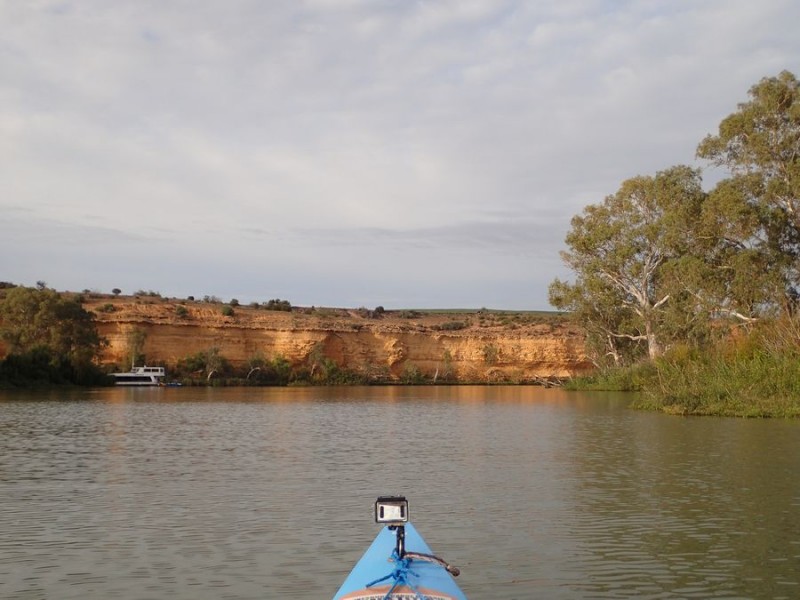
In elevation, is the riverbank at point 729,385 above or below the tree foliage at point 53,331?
below

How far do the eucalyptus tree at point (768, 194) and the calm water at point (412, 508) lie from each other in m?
10.8

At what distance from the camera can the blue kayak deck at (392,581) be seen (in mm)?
6274

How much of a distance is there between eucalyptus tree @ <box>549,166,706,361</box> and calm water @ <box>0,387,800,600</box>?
17.9 metres

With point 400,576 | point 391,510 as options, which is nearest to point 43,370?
point 391,510

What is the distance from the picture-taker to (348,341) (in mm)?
74938

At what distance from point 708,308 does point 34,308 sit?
45.8 meters

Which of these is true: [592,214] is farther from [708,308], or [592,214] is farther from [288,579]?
[288,579]

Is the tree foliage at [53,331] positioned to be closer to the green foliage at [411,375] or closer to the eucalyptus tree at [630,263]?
the green foliage at [411,375]

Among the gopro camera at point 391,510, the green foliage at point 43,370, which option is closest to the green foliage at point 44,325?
the green foliage at point 43,370

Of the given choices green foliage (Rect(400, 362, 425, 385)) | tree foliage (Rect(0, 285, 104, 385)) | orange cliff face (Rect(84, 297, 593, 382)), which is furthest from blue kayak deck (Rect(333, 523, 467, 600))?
green foliage (Rect(400, 362, 425, 385))

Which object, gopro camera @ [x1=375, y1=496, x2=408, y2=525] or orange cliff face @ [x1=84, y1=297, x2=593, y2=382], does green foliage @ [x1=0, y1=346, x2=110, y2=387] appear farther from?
gopro camera @ [x1=375, y1=496, x2=408, y2=525]

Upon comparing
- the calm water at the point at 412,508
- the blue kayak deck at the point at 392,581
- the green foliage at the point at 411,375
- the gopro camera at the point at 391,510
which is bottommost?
the calm water at the point at 412,508

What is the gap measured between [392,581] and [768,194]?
2970 cm

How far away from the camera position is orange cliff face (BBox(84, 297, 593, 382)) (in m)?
69.4
